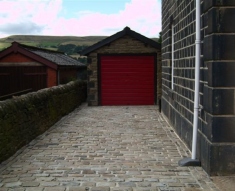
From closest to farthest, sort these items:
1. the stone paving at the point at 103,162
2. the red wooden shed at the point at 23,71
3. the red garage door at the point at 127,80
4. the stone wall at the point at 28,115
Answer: the stone paving at the point at 103,162 → the stone wall at the point at 28,115 → the red garage door at the point at 127,80 → the red wooden shed at the point at 23,71

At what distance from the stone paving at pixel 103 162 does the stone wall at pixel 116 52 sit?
21.9 ft

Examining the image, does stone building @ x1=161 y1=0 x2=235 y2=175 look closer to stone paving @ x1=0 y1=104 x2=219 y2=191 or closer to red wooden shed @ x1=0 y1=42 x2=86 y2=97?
stone paving @ x1=0 y1=104 x2=219 y2=191

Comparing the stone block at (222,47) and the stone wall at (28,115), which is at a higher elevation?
the stone block at (222,47)

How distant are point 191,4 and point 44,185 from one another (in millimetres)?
5021

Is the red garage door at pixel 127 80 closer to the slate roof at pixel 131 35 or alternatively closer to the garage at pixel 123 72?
the garage at pixel 123 72

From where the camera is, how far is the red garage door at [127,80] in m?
19.4

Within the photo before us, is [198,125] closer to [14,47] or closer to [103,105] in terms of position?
[103,105]

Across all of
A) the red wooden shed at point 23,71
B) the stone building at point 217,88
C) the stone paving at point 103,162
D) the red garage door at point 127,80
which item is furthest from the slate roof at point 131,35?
the stone building at point 217,88

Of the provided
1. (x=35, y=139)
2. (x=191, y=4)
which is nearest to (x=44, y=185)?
(x=35, y=139)

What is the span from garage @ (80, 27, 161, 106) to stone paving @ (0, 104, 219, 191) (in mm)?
6744

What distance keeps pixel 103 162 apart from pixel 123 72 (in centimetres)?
1211

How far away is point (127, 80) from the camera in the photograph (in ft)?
64.0

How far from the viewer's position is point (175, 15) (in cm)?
1170

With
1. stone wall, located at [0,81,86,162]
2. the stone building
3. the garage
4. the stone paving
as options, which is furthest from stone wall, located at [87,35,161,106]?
the stone building
